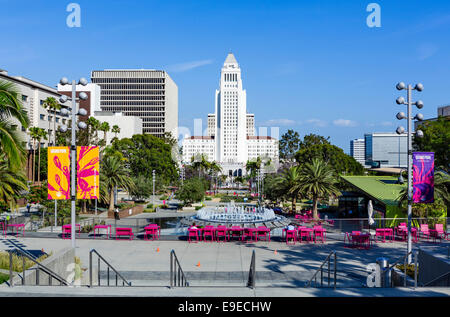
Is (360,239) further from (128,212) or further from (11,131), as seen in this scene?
(128,212)

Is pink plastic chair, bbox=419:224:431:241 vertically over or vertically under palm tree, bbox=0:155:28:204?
under

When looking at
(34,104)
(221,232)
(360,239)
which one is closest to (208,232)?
(221,232)

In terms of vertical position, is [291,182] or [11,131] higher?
[11,131]

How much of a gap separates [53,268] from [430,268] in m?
12.9

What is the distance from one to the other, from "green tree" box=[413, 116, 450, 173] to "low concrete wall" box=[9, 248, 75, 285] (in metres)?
41.7

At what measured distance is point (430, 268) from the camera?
13.0 metres

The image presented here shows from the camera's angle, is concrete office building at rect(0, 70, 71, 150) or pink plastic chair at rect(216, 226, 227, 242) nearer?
pink plastic chair at rect(216, 226, 227, 242)

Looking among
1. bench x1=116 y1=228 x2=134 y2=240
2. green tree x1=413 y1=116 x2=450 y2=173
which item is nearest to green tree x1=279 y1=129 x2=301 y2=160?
green tree x1=413 y1=116 x2=450 y2=173

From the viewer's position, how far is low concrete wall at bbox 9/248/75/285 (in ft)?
33.2

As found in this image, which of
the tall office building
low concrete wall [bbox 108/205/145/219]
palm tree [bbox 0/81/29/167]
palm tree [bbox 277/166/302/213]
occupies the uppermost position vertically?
the tall office building

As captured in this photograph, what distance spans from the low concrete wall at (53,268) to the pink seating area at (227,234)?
382 inches

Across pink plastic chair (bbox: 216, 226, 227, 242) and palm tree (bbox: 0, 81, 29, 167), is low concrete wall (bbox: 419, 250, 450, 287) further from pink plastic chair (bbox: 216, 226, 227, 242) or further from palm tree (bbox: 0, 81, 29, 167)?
palm tree (bbox: 0, 81, 29, 167)

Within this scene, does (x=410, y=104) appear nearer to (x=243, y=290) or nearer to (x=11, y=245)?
(x=243, y=290)
